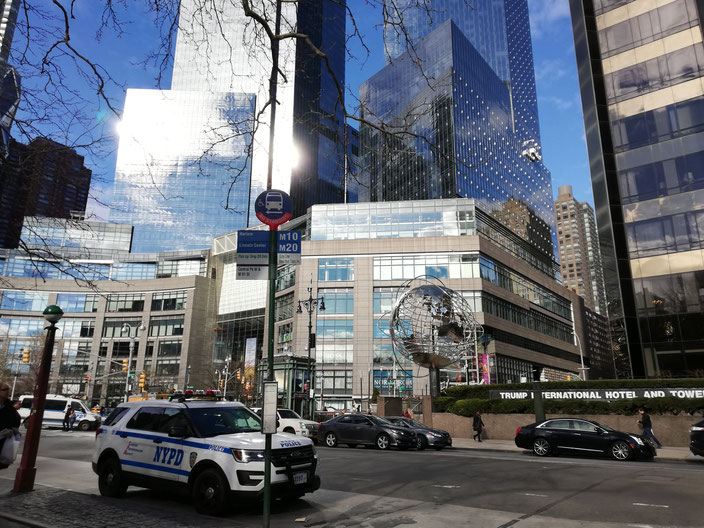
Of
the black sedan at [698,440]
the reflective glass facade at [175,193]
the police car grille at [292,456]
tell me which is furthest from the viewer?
the reflective glass facade at [175,193]

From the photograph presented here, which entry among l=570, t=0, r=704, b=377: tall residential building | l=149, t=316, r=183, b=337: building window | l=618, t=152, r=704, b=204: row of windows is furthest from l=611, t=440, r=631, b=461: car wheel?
l=149, t=316, r=183, b=337: building window

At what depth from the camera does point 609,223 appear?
35719 millimetres

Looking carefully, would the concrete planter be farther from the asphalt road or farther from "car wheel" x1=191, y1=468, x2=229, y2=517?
"car wheel" x1=191, y1=468, x2=229, y2=517

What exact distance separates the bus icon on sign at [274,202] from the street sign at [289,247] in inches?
19.9

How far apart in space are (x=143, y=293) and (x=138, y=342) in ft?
33.7

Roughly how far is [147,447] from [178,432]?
1.08 meters

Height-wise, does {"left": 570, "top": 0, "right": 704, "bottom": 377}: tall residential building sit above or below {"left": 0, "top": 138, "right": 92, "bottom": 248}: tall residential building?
above

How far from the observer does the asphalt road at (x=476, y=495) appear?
23.4 feet

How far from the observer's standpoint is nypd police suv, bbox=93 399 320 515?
7457 mm

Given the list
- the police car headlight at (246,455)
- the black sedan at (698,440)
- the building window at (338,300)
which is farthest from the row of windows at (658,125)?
the building window at (338,300)

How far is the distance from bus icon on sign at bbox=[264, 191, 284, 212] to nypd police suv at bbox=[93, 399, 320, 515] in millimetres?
3842

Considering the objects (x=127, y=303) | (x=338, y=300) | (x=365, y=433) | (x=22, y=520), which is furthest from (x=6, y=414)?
(x=127, y=303)

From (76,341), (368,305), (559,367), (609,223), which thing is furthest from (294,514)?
(76,341)

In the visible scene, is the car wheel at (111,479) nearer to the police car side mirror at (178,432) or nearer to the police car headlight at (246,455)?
the police car side mirror at (178,432)
